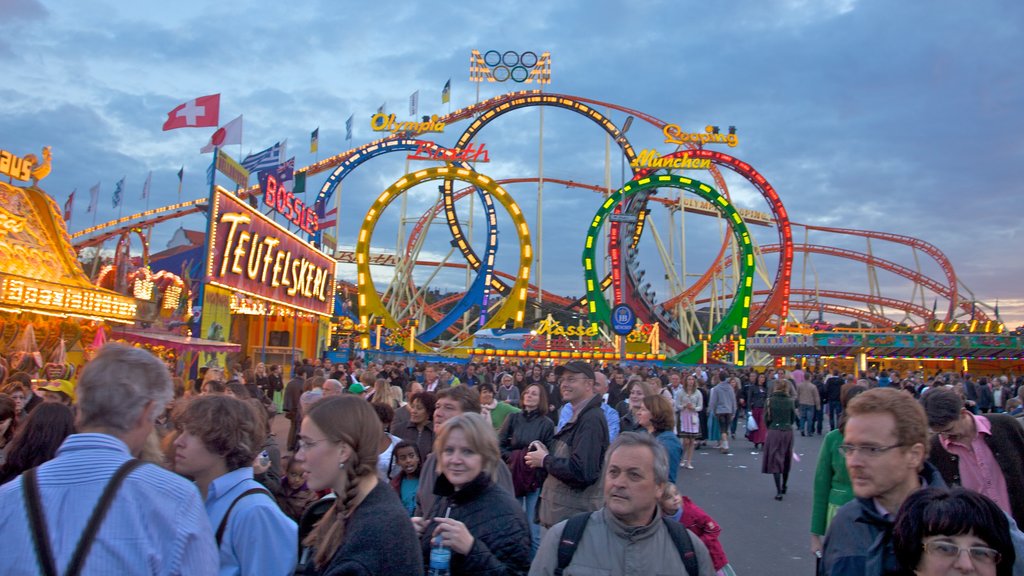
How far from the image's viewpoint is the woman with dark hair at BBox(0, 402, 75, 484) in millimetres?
2580

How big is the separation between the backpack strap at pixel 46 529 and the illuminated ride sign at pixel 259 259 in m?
15.1

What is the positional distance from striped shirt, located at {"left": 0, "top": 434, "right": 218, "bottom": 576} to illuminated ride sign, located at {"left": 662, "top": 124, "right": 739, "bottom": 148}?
3338cm

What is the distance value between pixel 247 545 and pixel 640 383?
458 cm

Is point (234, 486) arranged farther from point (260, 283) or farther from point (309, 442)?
point (260, 283)

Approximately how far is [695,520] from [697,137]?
32.9 meters

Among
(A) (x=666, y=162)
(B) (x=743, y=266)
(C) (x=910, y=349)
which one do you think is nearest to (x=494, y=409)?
(B) (x=743, y=266)

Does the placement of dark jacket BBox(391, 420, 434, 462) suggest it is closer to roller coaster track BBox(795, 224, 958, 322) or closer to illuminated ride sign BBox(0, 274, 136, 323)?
illuminated ride sign BBox(0, 274, 136, 323)

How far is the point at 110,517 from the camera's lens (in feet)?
4.74

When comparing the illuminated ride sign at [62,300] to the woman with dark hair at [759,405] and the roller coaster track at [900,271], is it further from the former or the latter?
the roller coaster track at [900,271]

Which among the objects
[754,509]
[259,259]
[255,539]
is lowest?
[754,509]

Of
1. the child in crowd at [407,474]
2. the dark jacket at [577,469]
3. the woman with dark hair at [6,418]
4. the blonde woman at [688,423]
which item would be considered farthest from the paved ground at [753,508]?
the woman with dark hair at [6,418]

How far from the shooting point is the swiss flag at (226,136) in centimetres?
1784

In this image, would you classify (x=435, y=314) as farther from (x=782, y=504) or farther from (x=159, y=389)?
(x=159, y=389)

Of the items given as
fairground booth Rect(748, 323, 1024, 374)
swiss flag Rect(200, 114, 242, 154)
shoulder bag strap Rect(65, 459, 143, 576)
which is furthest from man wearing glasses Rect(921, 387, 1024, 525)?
fairground booth Rect(748, 323, 1024, 374)
